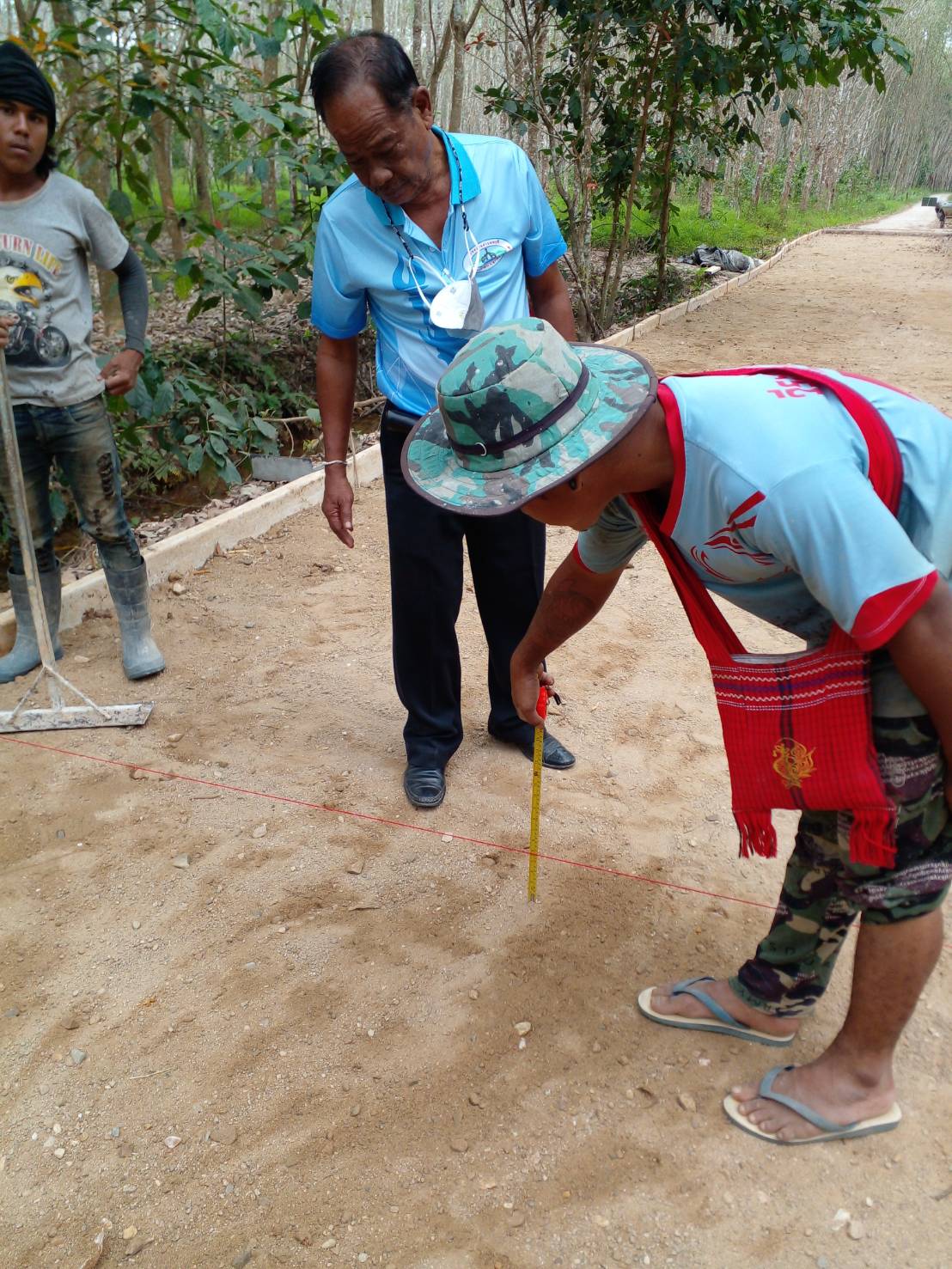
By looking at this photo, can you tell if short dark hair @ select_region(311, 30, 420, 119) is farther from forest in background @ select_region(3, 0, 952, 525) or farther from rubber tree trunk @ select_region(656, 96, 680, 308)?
rubber tree trunk @ select_region(656, 96, 680, 308)

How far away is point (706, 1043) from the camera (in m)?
2.04

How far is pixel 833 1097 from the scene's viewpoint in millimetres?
1787

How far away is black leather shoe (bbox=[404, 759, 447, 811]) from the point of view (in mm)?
2795

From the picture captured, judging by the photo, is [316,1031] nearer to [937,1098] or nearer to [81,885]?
[81,885]

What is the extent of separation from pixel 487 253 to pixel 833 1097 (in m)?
1.99

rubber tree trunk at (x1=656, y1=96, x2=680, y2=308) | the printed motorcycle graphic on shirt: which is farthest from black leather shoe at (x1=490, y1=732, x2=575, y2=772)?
rubber tree trunk at (x1=656, y1=96, x2=680, y2=308)

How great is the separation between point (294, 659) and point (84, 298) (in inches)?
56.4

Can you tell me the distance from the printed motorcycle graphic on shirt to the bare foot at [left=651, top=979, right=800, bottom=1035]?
8.41ft

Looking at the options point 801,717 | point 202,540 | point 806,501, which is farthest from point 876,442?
point 202,540

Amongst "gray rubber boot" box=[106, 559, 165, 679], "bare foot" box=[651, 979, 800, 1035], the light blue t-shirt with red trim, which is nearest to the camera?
the light blue t-shirt with red trim

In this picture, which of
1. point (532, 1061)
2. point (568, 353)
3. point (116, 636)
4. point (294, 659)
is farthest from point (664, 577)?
point (568, 353)

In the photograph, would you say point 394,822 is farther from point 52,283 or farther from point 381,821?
point 52,283

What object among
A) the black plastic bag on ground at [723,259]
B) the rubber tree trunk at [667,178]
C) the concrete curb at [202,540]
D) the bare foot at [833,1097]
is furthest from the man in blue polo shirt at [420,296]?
the black plastic bag on ground at [723,259]

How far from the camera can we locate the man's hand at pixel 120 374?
3189mm
